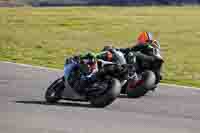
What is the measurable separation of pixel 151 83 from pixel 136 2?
82.7 meters

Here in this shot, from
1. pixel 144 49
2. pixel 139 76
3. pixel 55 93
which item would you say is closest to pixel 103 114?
pixel 55 93

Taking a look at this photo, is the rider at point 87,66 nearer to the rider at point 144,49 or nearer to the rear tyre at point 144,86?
the rider at point 144,49

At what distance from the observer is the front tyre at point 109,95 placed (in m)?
12.6

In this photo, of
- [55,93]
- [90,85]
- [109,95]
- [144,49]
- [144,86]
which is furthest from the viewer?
[144,49]

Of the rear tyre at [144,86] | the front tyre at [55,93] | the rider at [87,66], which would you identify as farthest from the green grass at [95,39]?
the front tyre at [55,93]

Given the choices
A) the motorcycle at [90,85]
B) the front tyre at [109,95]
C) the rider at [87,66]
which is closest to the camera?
the front tyre at [109,95]

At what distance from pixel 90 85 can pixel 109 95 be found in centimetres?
67

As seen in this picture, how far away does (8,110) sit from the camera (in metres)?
12.5

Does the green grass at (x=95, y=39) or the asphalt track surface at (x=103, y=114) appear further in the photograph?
the green grass at (x=95, y=39)

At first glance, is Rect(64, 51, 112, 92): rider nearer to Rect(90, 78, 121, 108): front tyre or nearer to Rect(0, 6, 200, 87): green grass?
Rect(90, 78, 121, 108): front tyre

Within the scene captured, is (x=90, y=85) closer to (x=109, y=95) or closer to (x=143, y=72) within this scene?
(x=109, y=95)

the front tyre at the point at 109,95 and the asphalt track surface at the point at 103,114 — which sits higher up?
the front tyre at the point at 109,95

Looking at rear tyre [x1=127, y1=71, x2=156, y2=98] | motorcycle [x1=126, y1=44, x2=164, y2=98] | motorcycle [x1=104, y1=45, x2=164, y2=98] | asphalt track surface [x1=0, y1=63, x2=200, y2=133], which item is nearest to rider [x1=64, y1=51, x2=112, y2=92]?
motorcycle [x1=104, y1=45, x2=164, y2=98]

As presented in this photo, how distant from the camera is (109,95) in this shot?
12.7 meters
